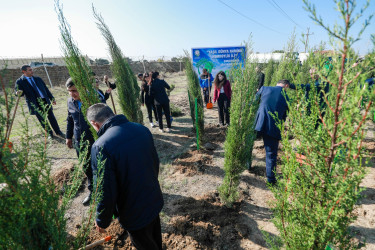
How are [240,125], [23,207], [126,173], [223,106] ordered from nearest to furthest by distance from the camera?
[23,207], [126,173], [240,125], [223,106]

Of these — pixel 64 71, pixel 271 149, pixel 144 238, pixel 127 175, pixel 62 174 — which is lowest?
pixel 62 174

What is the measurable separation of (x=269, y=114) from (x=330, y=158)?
214 centimetres

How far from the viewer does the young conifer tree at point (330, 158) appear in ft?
4.00

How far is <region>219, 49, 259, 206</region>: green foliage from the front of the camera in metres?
3.28

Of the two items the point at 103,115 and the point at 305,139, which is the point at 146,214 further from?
the point at 305,139

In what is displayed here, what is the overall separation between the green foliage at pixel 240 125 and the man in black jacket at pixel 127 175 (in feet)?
5.43

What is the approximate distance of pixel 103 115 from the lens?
2.10 meters

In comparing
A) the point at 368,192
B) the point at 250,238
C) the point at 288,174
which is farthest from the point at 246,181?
the point at 288,174

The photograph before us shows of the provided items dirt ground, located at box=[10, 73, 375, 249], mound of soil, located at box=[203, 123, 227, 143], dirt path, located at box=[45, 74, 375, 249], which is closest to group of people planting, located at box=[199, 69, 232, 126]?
mound of soil, located at box=[203, 123, 227, 143]

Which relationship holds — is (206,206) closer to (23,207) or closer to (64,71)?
(23,207)

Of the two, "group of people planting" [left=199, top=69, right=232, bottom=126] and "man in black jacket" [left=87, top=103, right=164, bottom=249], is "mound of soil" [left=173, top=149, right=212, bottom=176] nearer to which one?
"group of people planting" [left=199, top=69, right=232, bottom=126]

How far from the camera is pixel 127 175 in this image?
6.20 ft

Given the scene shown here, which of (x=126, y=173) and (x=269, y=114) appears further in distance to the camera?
(x=269, y=114)

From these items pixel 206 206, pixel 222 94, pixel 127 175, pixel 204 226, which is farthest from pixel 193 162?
pixel 127 175
